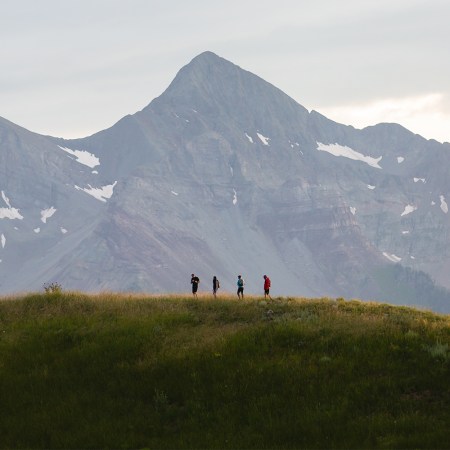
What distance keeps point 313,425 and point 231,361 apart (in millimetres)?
4875

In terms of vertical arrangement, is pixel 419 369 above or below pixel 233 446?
above

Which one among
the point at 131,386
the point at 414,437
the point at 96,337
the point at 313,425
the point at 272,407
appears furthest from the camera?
the point at 96,337

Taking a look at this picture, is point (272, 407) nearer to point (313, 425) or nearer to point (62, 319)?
point (313, 425)

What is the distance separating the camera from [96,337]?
2891 centimetres

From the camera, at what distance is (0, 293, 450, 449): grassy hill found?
21016mm

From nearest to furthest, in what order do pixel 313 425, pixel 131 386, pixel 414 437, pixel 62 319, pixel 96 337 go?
pixel 414 437 → pixel 313 425 → pixel 131 386 → pixel 96 337 → pixel 62 319

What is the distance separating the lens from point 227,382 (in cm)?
2395

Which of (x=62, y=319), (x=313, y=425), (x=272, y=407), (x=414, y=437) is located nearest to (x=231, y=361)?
(x=272, y=407)

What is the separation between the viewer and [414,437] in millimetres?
19531

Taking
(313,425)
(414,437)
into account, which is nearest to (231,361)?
(313,425)

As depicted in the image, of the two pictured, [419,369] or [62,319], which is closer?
[419,369]

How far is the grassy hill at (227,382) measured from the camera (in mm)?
21016

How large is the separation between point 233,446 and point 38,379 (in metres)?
7.96

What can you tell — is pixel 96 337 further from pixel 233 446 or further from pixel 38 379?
pixel 233 446
